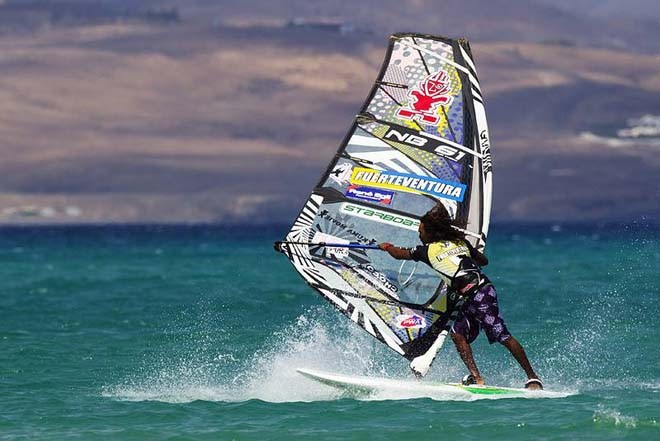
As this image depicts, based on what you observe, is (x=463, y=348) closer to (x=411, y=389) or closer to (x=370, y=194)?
(x=411, y=389)

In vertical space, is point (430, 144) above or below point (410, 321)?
above

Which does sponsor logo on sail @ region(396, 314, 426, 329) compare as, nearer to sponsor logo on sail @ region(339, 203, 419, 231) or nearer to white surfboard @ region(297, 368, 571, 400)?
white surfboard @ region(297, 368, 571, 400)

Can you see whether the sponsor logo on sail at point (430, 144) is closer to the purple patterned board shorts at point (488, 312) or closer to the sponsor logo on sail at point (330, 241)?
the sponsor logo on sail at point (330, 241)

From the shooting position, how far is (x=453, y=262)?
8445mm

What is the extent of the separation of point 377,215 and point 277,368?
1.86 m

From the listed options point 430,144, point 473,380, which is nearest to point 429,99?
point 430,144

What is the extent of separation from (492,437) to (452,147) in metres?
2.62

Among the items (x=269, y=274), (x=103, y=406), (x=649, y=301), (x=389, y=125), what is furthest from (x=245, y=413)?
(x=269, y=274)

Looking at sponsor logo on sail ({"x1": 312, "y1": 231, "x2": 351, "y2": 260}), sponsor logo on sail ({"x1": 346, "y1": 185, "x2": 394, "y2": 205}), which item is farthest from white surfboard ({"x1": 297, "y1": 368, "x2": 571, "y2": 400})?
sponsor logo on sail ({"x1": 346, "y1": 185, "x2": 394, "y2": 205})

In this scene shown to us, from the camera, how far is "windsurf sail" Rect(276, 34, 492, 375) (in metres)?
9.26

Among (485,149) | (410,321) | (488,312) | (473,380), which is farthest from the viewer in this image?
(485,149)

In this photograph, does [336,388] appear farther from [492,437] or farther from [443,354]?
[443,354]

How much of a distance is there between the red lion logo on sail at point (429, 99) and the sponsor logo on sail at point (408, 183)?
1.68 ft

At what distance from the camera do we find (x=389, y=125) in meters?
9.33
